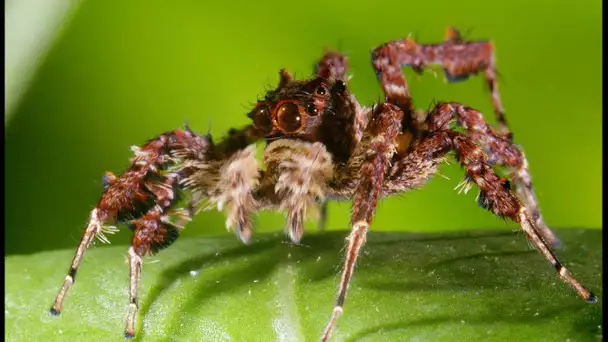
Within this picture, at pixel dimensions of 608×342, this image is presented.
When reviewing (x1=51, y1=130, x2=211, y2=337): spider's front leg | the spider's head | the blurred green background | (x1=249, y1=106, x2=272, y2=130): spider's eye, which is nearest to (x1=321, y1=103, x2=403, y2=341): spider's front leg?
the spider's head

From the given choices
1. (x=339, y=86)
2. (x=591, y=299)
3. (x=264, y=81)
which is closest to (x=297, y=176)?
(x=339, y=86)

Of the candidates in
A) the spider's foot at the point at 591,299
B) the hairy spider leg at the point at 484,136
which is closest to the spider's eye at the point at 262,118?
the hairy spider leg at the point at 484,136

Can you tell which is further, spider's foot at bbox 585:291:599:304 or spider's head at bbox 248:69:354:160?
spider's head at bbox 248:69:354:160

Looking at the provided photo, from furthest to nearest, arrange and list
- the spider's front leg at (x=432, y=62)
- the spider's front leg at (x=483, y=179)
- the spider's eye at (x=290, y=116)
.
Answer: the spider's front leg at (x=432, y=62), the spider's eye at (x=290, y=116), the spider's front leg at (x=483, y=179)

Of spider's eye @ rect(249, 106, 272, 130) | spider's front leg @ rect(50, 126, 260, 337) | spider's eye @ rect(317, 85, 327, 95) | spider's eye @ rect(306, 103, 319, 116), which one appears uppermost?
spider's eye @ rect(317, 85, 327, 95)

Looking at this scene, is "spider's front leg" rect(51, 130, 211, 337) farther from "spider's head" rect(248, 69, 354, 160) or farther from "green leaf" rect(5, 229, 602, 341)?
"spider's head" rect(248, 69, 354, 160)

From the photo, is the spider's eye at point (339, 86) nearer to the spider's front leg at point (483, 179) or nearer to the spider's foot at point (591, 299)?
the spider's front leg at point (483, 179)

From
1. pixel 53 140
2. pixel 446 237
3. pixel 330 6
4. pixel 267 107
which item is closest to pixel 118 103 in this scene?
pixel 53 140

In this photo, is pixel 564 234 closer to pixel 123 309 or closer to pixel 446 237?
pixel 446 237
